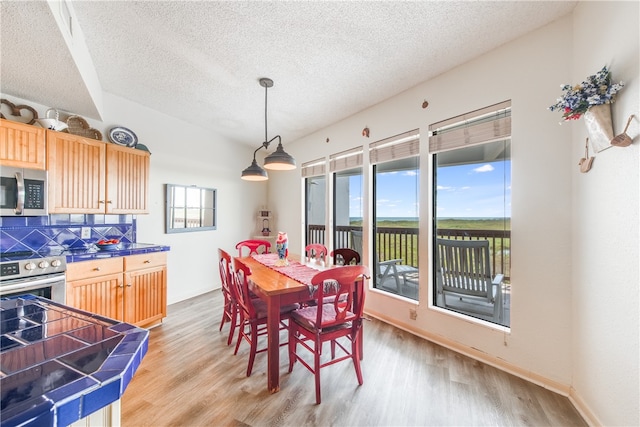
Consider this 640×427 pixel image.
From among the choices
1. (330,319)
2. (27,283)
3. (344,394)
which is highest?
(27,283)

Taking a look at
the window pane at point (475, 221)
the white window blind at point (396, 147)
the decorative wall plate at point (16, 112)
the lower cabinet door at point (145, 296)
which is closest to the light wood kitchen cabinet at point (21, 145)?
the decorative wall plate at point (16, 112)

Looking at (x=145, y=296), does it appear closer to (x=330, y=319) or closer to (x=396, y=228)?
(x=330, y=319)

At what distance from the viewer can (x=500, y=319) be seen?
2.42 metres

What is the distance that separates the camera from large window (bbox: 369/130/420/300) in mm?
3139

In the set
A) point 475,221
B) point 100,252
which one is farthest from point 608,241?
point 100,252

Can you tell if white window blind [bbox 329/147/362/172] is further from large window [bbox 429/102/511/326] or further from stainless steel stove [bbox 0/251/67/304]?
stainless steel stove [bbox 0/251/67/304]

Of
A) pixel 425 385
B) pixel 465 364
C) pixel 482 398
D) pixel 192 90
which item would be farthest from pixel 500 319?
pixel 192 90

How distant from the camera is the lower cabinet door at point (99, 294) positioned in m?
2.37

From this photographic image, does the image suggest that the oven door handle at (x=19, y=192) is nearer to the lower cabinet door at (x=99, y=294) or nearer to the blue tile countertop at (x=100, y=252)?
the blue tile countertop at (x=100, y=252)

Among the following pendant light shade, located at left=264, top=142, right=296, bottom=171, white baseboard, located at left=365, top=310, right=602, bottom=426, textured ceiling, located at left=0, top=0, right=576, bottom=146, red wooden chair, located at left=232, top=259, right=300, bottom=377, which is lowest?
white baseboard, located at left=365, top=310, right=602, bottom=426

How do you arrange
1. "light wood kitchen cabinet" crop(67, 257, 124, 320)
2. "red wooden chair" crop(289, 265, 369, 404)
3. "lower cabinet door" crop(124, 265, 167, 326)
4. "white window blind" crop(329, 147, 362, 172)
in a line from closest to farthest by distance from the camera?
"red wooden chair" crop(289, 265, 369, 404) < "light wood kitchen cabinet" crop(67, 257, 124, 320) < "lower cabinet door" crop(124, 265, 167, 326) < "white window blind" crop(329, 147, 362, 172)

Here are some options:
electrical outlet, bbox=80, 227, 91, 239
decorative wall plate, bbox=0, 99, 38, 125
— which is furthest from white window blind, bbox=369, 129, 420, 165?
decorative wall plate, bbox=0, 99, 38, 125

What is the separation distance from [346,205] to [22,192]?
359 cm

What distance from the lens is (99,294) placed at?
8.32 ft
